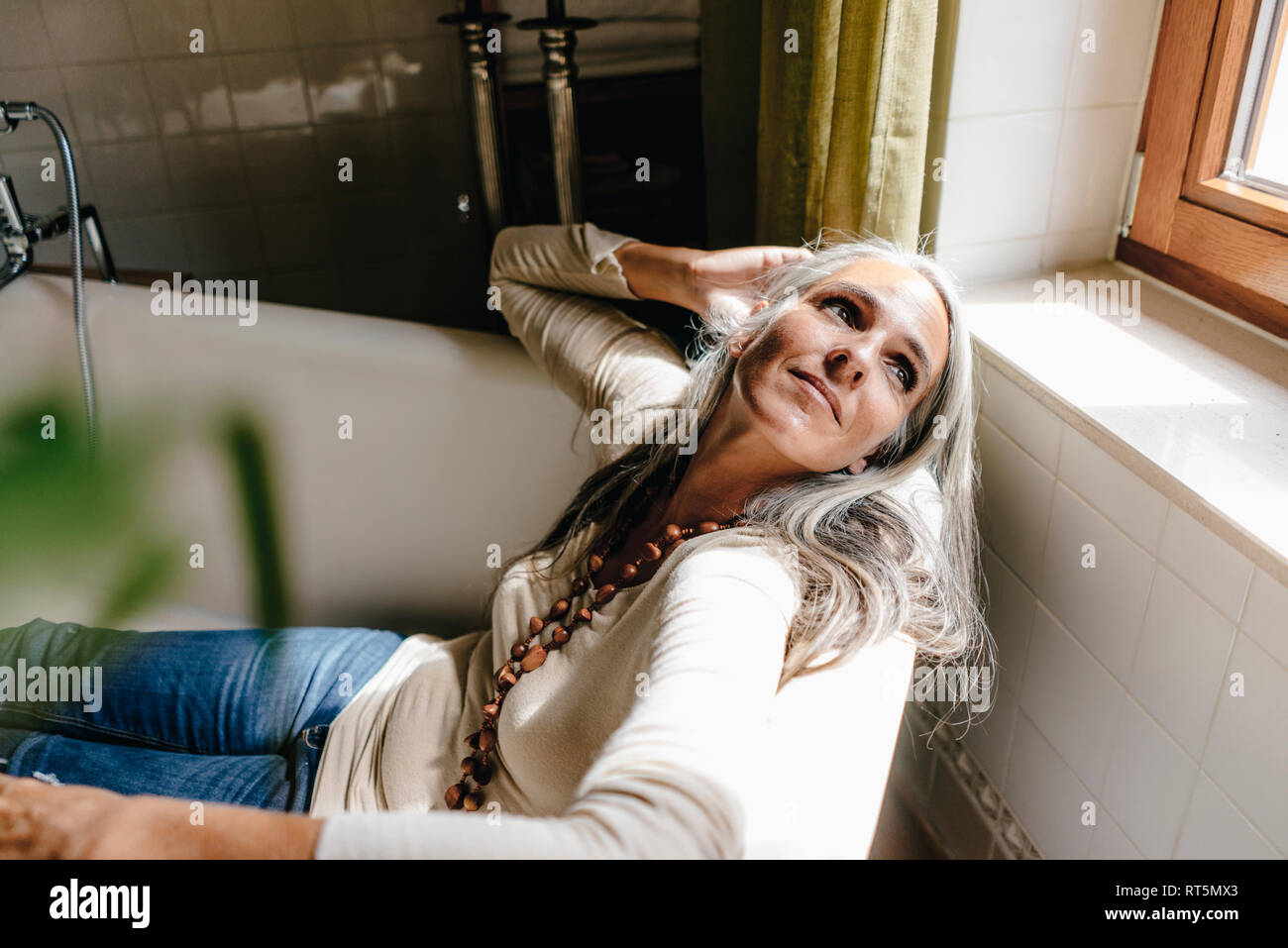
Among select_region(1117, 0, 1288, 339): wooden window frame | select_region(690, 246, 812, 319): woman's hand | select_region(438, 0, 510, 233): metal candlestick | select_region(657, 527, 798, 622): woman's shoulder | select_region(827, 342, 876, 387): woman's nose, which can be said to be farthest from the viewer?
select_region(438, 0, 510, 233): metal candlestick

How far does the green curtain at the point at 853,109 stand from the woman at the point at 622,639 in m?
0.13

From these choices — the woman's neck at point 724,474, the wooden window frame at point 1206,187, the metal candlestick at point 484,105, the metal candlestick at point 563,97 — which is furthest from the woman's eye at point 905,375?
the metal candlestick at point 484,105

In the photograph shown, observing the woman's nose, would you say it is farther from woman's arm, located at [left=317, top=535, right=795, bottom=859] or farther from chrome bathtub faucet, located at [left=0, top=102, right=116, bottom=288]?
chrome bathtub faucet, located at [left=0, top=102, right=116, bottom=288]

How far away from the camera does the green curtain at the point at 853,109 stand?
108cm

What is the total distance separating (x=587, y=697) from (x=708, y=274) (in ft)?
2.00

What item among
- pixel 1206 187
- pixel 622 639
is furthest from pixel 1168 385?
pixel 622 639

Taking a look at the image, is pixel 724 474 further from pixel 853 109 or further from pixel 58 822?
pixel 58 822

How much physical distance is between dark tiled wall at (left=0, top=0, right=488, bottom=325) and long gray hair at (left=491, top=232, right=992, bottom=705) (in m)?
1.03

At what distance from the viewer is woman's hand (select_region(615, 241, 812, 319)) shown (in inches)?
47.1

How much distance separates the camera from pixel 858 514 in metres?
0.92

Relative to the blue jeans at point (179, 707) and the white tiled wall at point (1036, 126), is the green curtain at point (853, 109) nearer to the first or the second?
the white tiled wall at point (1036, 126)

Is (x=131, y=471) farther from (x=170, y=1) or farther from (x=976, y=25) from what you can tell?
(x=170, y=1)

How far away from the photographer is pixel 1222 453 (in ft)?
2.82

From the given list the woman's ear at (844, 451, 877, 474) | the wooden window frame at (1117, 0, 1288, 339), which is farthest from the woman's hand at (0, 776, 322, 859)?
the wooden window frame at (1117, 0, 1288, 339)
